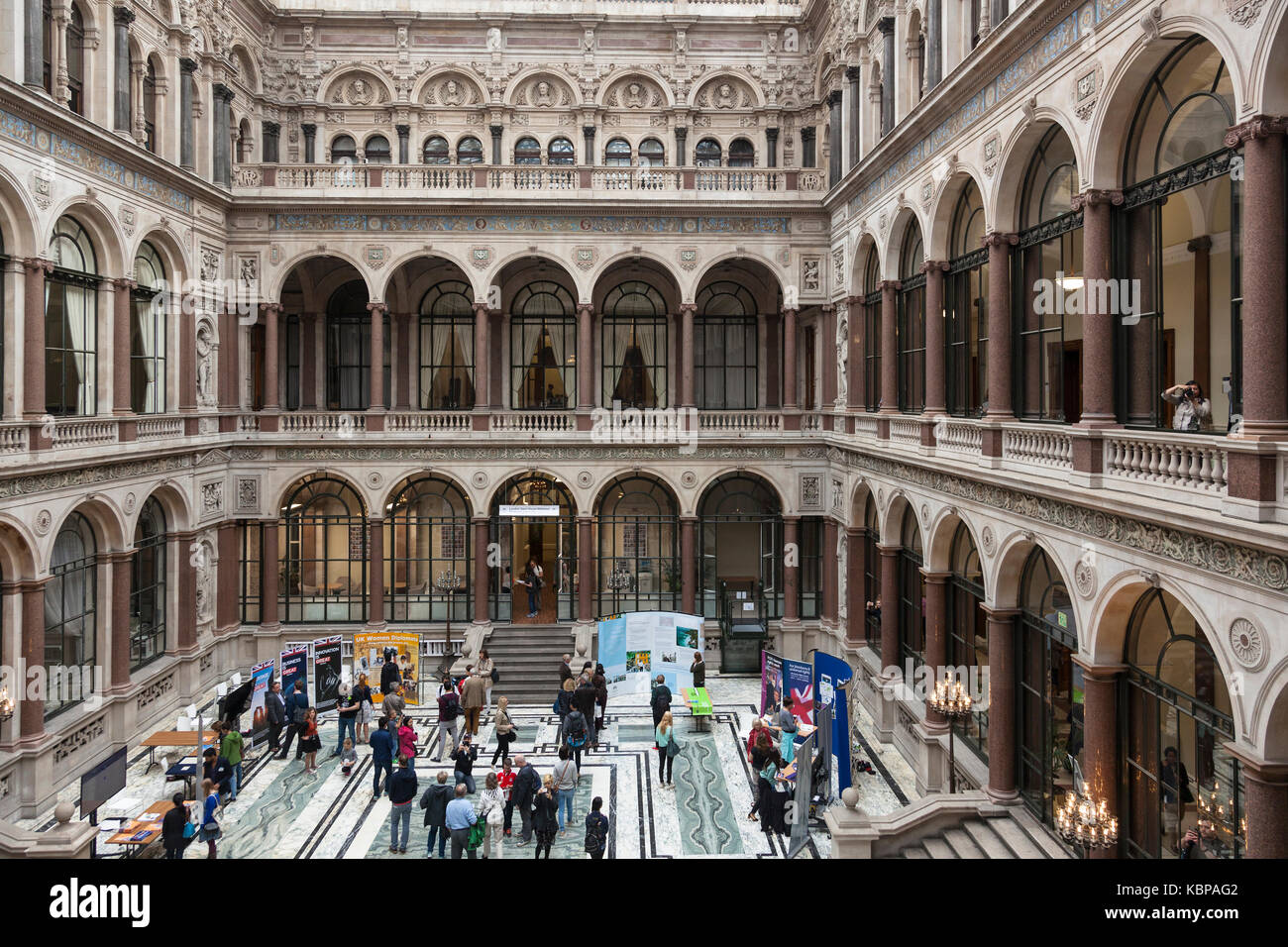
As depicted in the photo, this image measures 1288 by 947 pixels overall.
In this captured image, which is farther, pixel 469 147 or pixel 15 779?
pixel 469 147

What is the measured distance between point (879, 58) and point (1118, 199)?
39.4 feet

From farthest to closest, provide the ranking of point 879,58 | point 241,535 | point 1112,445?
point 241,535
point 879,58
point 1112,445

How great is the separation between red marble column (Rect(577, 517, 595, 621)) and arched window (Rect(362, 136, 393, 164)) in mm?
13501

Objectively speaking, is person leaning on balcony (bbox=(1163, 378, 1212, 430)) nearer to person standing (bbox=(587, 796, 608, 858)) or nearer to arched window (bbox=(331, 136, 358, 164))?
person standing (bbox=(587, 796, 608, 858))

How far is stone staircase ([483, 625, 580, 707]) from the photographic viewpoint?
83.0ft

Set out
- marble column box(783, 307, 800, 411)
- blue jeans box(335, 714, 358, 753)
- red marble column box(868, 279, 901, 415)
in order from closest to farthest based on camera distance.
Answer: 1. blue jeans box(335, 714, 358, 753)
2. red marble column box(868, 279, 901, 415)
3. marble column box(783, 307, 800, 411)

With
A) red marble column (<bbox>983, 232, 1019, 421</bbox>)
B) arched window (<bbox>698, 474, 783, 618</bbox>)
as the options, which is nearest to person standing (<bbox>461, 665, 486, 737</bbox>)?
arched window (<bbox>698, 474, 783, 618</bbox>)

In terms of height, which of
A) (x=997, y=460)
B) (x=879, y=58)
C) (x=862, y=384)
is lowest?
(x=997, y=460)

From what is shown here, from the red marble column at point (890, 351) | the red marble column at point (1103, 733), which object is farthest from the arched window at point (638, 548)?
the red marble column at point (1103, 733)

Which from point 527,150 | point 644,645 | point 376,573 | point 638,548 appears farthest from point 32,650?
point 527,150

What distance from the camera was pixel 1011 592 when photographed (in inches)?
627

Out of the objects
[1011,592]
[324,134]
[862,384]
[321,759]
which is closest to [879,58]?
[862,384]

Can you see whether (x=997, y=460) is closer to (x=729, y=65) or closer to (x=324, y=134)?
(x=729, y=65)

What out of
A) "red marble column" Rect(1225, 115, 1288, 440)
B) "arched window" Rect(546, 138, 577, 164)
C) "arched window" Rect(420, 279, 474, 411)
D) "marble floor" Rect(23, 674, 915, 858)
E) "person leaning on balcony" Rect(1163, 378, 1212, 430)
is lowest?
"marble floor" Rect(23, 674, 915, 858)
